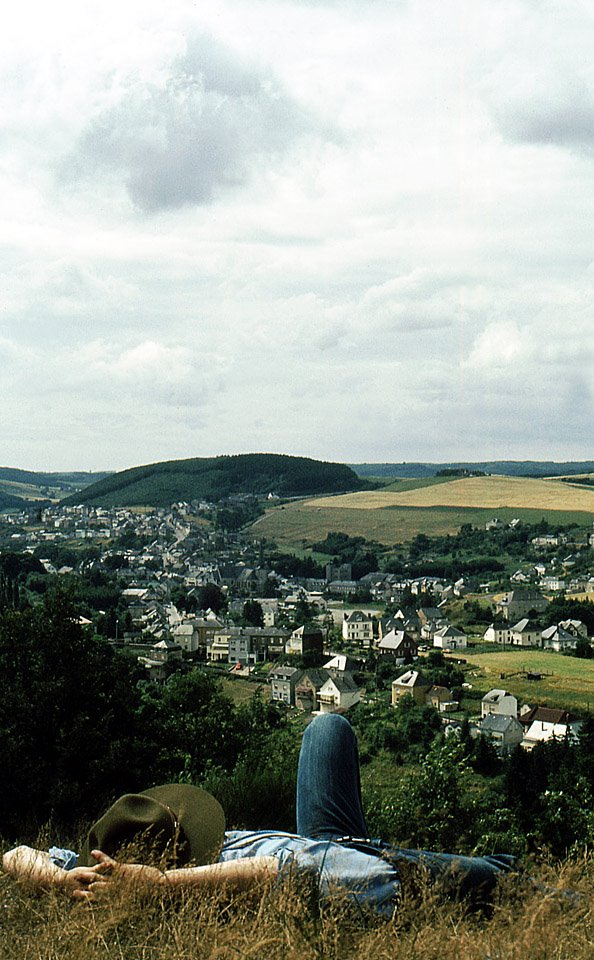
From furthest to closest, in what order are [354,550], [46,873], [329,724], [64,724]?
1. [354,550]
2. [64,724]
3. [329,724]
4. [46,873]

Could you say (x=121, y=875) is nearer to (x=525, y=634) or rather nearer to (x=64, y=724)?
(x=64, y=724)

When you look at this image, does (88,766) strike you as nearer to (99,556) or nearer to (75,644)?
(75,644)

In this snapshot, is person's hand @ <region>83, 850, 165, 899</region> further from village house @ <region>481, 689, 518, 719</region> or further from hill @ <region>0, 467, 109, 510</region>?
hill @ <region>0, 467, 109, 510</region>

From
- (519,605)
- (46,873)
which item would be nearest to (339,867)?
(46,873)

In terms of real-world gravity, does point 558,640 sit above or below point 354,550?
below

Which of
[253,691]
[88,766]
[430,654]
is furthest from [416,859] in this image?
[430,654]

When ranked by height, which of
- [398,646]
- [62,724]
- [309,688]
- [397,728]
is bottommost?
[398,646]

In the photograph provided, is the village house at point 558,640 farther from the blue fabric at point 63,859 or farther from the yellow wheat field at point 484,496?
the blue fabric at point 63,859
